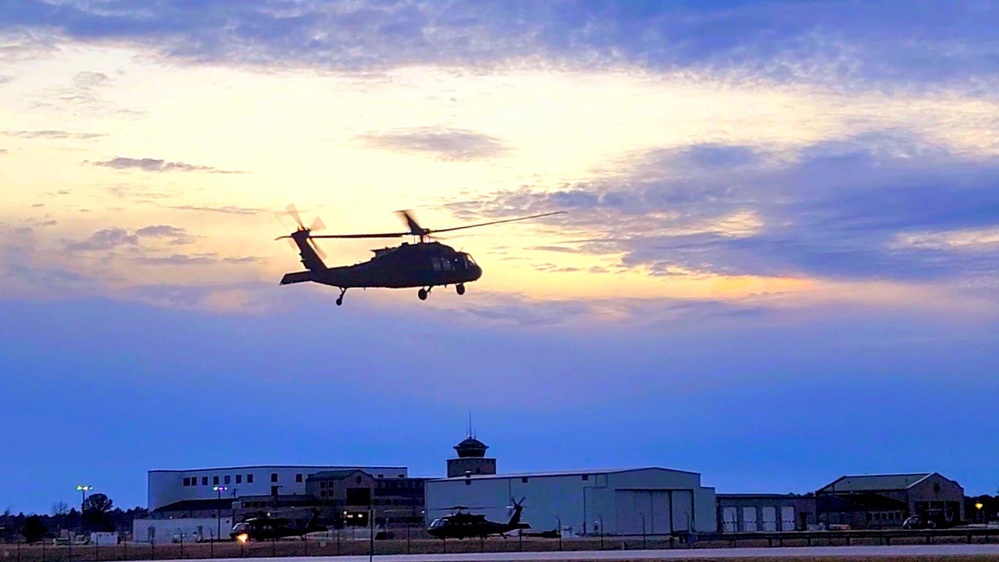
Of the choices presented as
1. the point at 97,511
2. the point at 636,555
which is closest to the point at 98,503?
the point at 97,511

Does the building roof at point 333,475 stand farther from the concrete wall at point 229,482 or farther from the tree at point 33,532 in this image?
the tree at point 33,532

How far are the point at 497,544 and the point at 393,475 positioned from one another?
8298 centimetres

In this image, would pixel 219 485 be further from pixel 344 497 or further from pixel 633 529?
pixel 633 529

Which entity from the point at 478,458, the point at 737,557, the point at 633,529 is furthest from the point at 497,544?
the point at 478,458

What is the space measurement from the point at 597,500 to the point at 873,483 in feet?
187

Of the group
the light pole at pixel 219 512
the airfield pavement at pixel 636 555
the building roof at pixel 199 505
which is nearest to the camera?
the airfield pavement at pixel 636 555

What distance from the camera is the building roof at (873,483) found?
14488 cm

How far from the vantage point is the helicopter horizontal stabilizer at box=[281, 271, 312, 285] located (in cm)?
6650

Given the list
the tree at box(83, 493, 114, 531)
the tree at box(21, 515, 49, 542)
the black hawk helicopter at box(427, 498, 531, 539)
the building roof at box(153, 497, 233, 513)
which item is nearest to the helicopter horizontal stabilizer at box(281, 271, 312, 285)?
the black hawk helicopter at box(427, 498, 531, 539)

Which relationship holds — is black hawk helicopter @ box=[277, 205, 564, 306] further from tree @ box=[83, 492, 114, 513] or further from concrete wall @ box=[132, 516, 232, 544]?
tree @ box=[83, 492, 114, 513]

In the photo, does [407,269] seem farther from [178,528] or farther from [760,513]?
[178,528]

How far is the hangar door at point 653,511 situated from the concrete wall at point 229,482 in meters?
50.7

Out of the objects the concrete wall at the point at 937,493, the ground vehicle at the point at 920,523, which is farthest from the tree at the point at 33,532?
the concrete wall at the point at 937,493

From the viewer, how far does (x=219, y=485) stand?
150m
